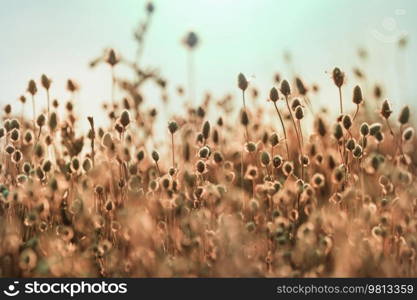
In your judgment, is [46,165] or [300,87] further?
[300,87]

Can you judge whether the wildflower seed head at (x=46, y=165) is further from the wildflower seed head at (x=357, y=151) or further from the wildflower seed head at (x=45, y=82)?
the wildflower seed head at (x=357, y=151)

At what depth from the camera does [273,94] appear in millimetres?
2199

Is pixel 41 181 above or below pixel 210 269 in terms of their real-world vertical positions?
above

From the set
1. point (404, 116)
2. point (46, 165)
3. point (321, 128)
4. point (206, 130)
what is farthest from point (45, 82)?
point (404, 116)

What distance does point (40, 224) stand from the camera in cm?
205

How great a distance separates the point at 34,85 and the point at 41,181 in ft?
1.71

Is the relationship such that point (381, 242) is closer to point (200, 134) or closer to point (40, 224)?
point (200, 134)

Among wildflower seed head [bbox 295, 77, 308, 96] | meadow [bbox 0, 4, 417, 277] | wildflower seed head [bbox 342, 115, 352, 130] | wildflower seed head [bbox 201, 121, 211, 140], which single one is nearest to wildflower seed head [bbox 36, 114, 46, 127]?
meadow [bbox 0, 4, 417, 277]

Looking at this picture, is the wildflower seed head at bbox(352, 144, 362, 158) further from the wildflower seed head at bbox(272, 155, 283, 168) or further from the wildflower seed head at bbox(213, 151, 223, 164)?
the wildflower seed head at bbox(213, 151, 223, 164)

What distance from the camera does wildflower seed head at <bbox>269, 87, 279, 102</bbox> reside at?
220cm

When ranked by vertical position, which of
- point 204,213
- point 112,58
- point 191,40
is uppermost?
point 191,40

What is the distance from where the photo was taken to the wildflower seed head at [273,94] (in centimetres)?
220

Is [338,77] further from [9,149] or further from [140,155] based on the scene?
[9,149]

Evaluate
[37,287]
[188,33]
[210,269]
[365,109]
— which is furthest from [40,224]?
[365,109]
